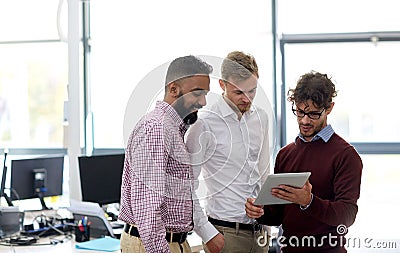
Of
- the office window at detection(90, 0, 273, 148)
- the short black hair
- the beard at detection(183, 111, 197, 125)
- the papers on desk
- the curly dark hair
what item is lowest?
the papers on desk

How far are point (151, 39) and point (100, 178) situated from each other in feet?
4.24

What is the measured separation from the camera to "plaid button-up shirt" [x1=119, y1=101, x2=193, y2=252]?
7.71ft

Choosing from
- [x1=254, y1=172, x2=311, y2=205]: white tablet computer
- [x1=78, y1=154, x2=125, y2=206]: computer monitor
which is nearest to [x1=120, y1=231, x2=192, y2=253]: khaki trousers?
[x1=254, y1=172, x2=311, y2=205]: white tablet computer

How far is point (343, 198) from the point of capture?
8.13 feet

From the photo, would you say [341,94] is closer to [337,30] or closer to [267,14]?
[337,30]

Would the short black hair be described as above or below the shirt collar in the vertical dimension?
above

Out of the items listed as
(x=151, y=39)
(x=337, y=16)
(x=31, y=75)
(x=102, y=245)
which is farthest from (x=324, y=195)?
(x=31, y=75)

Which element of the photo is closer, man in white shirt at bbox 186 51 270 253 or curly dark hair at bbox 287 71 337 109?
curly dark hair at bbox 287 71 337 109

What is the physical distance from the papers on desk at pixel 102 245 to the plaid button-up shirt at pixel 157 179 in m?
0.84

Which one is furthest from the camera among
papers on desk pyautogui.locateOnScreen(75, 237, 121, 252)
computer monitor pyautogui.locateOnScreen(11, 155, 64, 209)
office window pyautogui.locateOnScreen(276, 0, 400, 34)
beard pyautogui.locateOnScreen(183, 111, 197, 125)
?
office window pyautogui.locateOnScreen(276, 0, 400, 34)

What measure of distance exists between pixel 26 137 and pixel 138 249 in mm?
2856

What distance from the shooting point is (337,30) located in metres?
4.60

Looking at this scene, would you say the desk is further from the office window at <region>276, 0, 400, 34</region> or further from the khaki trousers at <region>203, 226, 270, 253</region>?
the office window at <region>276, 0, 400, 34</region>

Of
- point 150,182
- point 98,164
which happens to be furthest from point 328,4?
point 150,182
